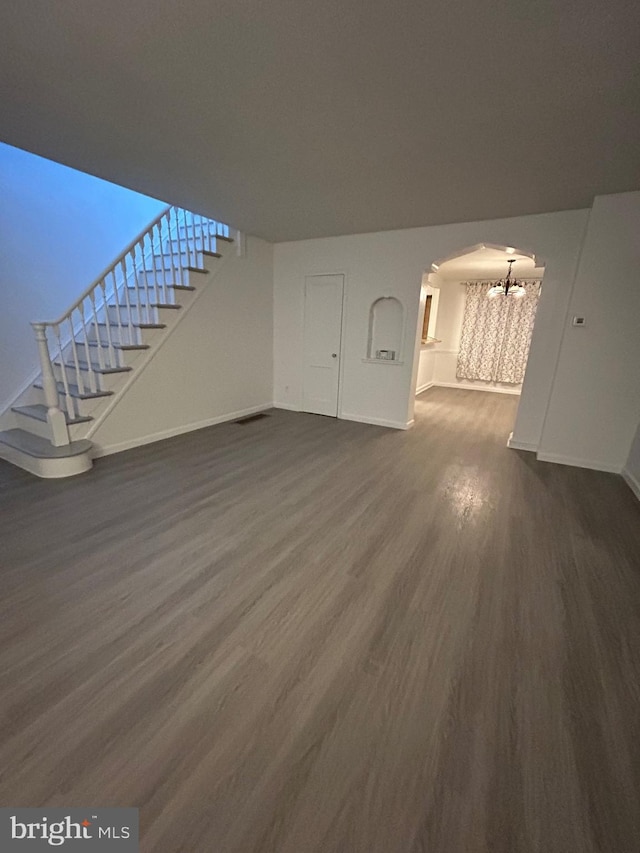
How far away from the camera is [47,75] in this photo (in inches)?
74.7

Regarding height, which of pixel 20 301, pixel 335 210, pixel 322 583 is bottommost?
pixel 322 583

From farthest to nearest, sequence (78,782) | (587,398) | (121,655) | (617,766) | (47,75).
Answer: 1. (587,398)
2. (47,75)
3. (121,655)
4. (617,766)
5. (78,782)

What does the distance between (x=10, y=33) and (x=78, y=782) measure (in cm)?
306

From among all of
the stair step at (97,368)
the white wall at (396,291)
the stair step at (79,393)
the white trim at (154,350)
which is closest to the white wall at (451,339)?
the white wall at (396,291)

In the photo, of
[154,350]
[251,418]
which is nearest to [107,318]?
[154,350]

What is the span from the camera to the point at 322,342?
5.25m

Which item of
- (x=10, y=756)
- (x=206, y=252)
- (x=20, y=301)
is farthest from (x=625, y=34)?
(x=20, y=301)

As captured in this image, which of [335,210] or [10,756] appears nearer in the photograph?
[10,756]

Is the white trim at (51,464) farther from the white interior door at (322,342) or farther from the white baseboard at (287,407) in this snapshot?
the white interior door at (322,342)

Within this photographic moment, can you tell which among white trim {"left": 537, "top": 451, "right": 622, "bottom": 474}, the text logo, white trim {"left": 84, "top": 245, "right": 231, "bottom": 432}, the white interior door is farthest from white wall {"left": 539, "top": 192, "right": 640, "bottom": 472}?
the text logo

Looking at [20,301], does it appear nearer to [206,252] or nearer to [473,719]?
[206,252]

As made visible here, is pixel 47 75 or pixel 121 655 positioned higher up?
pixel 47 75

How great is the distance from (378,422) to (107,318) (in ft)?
11.5

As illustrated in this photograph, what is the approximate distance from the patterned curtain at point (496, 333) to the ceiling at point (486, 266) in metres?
0.31
